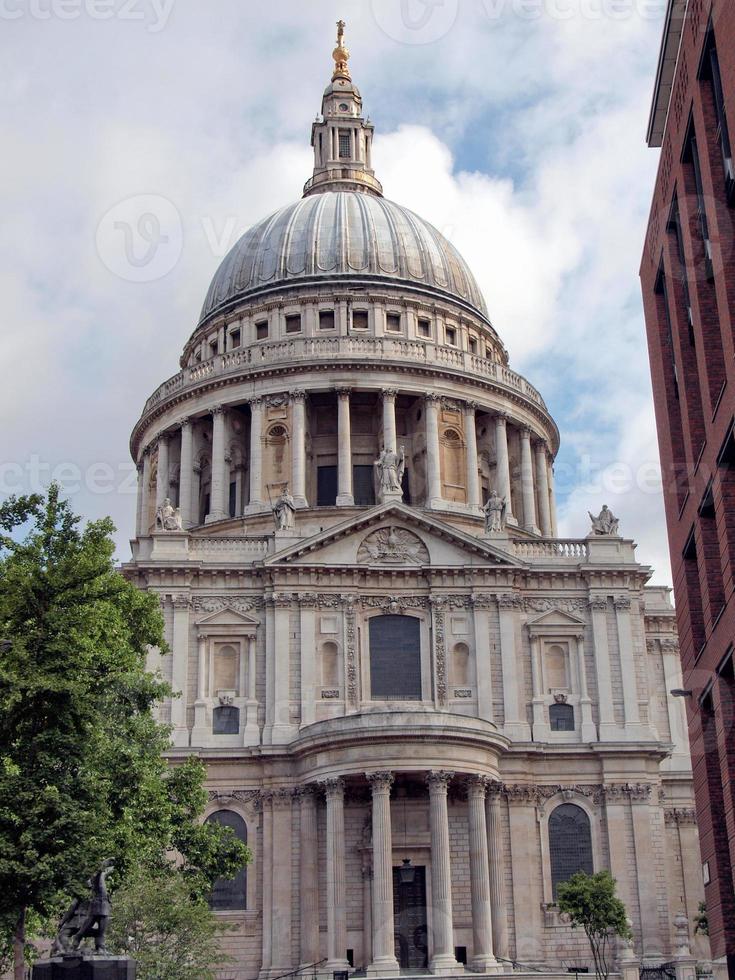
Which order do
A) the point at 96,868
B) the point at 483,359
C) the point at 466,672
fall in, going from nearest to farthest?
the point at 96,868, the point at 466,672, the point at 483,359

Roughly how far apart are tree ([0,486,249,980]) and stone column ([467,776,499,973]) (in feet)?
55.0

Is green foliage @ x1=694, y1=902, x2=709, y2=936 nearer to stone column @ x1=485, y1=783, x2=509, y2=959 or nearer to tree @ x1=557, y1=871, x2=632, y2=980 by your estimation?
tree @ x1=557, y1=871, x2=632, y2=980

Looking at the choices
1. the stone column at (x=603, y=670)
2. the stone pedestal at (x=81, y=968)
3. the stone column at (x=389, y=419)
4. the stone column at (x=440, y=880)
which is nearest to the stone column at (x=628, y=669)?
the stone column at (x=603, y=670)

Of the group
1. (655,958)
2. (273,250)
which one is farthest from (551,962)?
(273,250)

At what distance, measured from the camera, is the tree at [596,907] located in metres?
48.8

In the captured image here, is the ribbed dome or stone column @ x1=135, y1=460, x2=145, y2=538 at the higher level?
the ribbed dome

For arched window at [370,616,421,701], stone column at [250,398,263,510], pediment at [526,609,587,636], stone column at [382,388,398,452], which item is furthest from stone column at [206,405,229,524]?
pediment at [526,609,587,636]

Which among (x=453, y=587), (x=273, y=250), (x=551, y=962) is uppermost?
(x=273, y=250)

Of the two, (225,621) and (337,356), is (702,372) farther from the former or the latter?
(337,356)

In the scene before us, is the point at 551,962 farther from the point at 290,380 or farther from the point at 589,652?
the point at 290,380

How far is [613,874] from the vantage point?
53781 millimetres

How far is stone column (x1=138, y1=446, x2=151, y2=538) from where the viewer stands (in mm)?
76375

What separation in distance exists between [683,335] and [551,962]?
88.3 ft

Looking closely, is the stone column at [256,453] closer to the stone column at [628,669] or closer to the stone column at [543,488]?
the stone column at [543,488]
